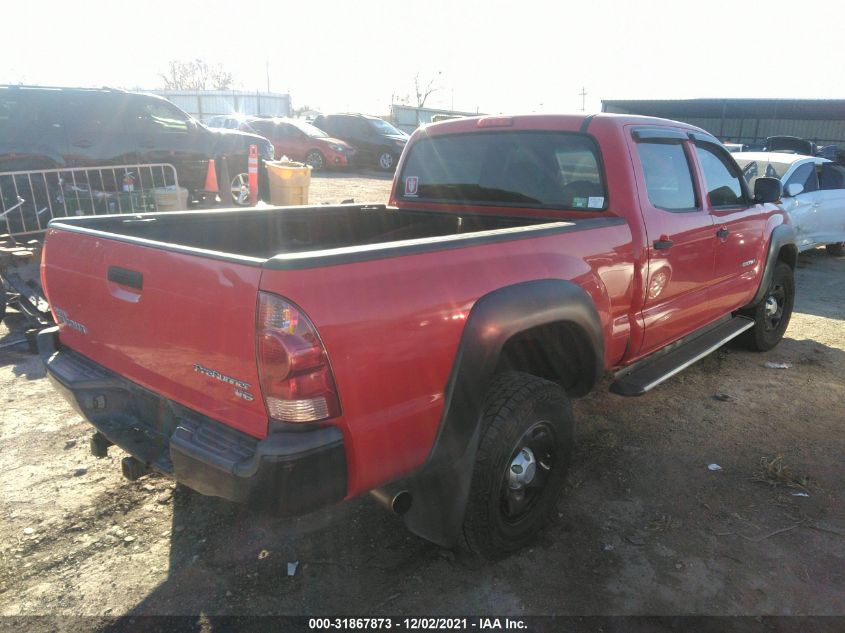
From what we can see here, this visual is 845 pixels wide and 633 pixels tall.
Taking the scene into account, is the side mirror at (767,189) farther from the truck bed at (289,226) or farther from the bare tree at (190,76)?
the bare tree at (190,76)

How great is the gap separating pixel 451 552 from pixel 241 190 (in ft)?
30.1

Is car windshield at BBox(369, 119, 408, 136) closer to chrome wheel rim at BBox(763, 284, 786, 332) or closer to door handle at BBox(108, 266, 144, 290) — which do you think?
chrome wheel rim at BBox(763, 284, 786, 332)

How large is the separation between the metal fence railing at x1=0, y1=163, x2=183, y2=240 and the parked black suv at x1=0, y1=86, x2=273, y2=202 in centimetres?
28

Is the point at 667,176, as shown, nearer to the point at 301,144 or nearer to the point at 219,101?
the point at 301,144

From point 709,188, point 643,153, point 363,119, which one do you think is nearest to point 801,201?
point 709,188

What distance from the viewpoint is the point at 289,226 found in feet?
12.4

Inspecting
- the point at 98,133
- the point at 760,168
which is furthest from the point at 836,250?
the point at 98,133

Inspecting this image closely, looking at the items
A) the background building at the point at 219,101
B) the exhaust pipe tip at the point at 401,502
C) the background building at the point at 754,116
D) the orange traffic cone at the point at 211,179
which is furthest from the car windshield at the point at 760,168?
the background building at the point at 219,101

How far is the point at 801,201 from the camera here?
833cm

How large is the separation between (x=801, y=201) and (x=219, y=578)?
29.1 ft

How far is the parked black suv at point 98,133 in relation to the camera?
300 inches

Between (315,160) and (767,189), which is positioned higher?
(315,160)

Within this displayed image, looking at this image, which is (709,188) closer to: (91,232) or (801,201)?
Result: (91,232)

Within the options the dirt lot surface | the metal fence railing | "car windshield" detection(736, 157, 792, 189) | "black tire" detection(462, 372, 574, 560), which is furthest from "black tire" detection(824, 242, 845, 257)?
the metal fence railing
